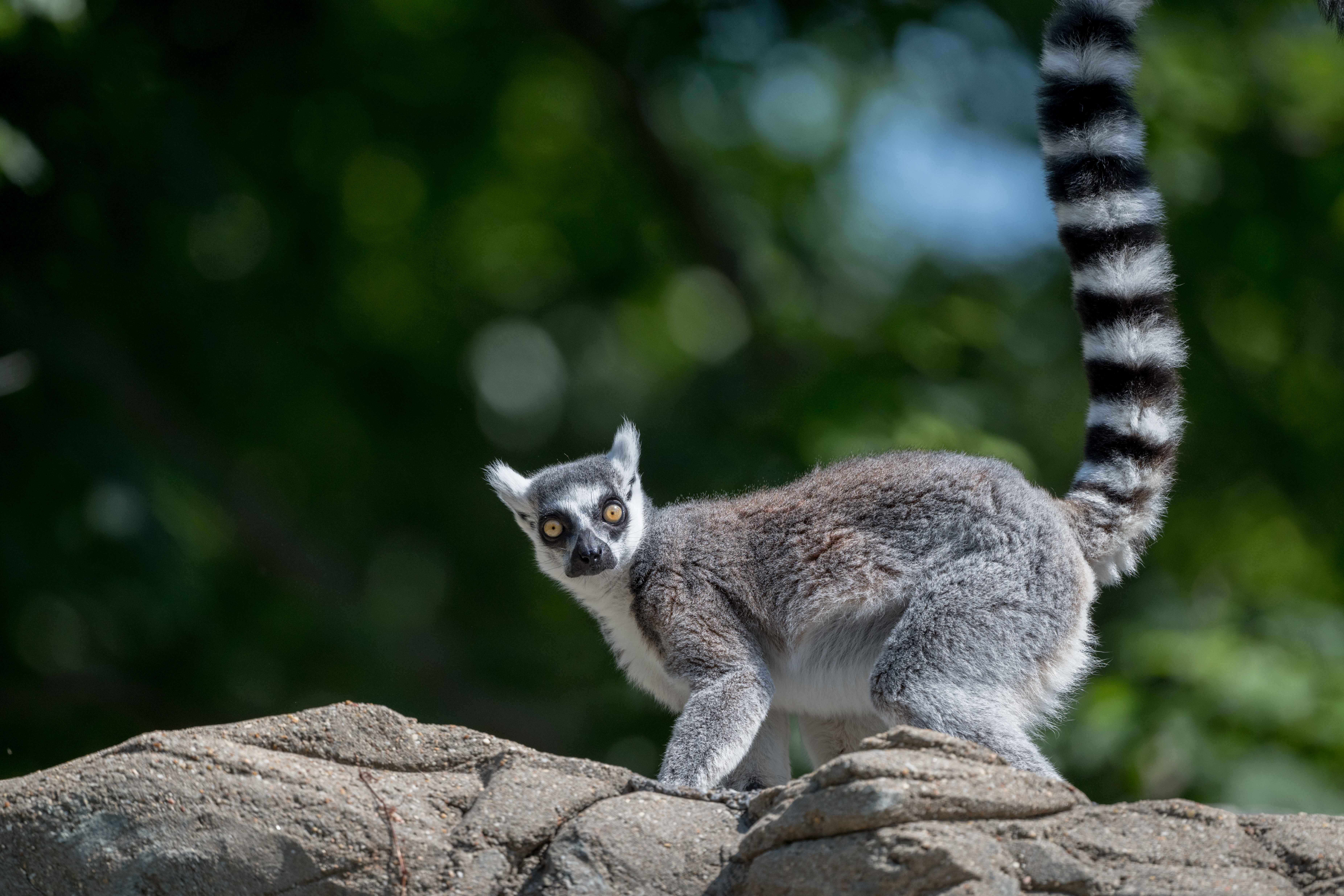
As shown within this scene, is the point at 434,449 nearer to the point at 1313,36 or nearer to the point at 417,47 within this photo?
the point at 417,47

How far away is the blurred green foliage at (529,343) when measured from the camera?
27.0ft

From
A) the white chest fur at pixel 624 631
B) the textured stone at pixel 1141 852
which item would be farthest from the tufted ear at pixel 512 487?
the textured stone at pixel 1141 852

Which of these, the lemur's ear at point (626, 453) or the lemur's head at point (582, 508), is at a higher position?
the lemur's ear at point (626, 453)

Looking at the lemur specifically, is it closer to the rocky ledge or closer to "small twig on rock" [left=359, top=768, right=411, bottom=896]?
the rocky ledge

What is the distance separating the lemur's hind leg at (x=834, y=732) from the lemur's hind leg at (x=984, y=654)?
531 mm

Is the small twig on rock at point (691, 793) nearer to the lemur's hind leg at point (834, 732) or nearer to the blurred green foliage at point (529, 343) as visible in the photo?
the lemur's hind leg at point (834, 732)

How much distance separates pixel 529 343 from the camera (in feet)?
49.1

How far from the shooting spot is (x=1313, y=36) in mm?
10664

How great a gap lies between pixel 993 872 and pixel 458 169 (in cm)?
1039

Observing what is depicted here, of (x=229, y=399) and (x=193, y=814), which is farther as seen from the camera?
(x=229, y=399)

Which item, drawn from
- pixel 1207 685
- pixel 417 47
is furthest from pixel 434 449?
pixel 1207 685

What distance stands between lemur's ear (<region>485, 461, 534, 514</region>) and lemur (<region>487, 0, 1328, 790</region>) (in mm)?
27

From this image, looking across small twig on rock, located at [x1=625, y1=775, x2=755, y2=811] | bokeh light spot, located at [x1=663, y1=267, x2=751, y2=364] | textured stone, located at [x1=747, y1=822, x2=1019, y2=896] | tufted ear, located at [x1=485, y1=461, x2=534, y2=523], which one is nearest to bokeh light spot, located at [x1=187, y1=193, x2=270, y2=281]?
bokeh light spot, located at [x1=663, y1=267, x2=751, y2=364]

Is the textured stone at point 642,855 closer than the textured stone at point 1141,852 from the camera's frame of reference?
No
